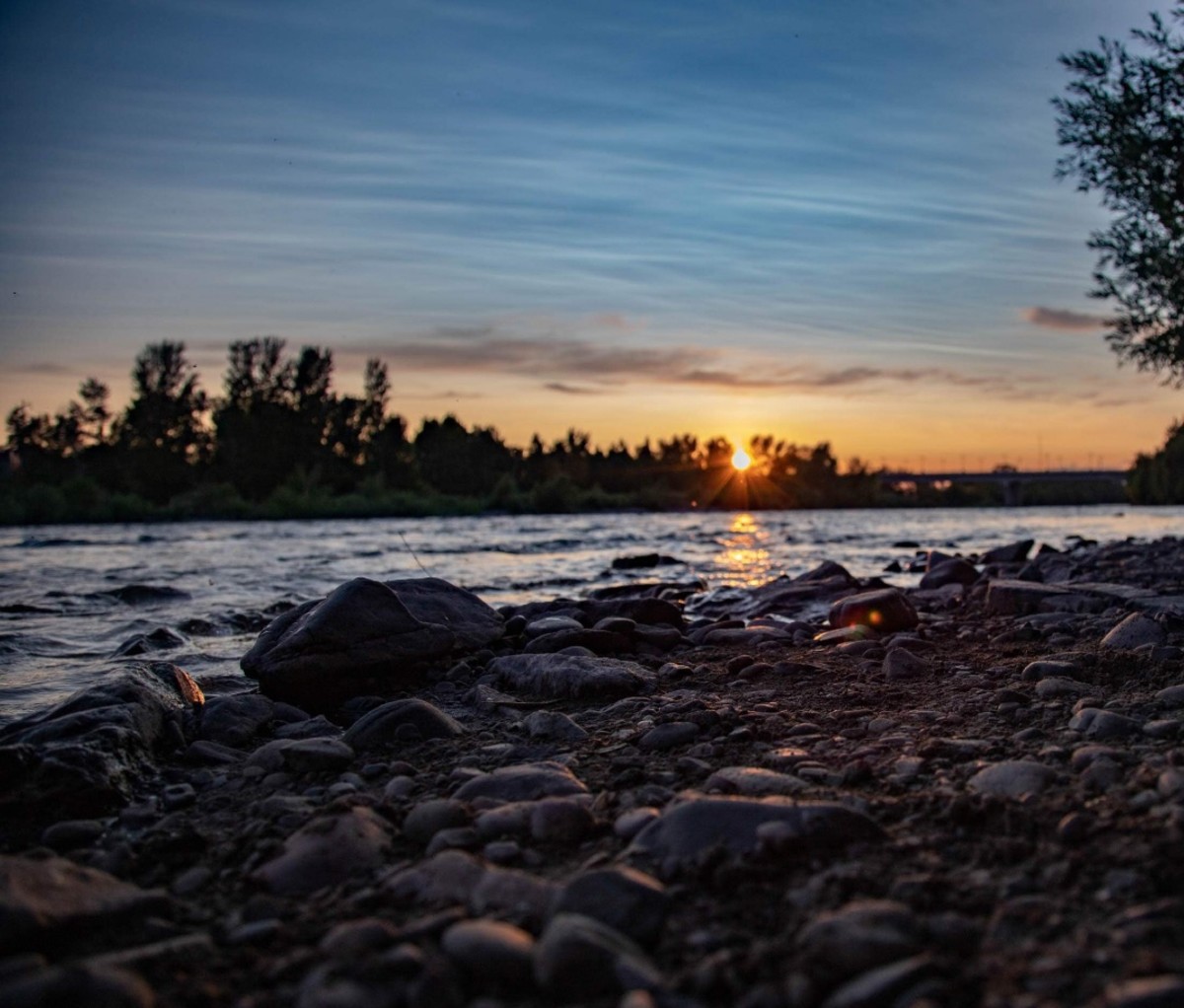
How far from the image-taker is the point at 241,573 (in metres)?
14.2

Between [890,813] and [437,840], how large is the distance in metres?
1.34

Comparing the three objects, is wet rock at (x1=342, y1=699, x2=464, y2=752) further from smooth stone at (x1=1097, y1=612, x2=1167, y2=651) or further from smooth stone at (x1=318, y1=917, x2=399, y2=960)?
smooth stone at (x1=1097, y1=612, x2=1167, y2=651)

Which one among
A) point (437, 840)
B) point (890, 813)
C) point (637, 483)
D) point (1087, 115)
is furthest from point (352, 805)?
point (637, 483)

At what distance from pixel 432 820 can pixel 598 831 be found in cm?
51

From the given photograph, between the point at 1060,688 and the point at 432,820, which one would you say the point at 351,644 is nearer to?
the point at 432,820

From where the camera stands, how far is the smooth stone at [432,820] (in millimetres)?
2885

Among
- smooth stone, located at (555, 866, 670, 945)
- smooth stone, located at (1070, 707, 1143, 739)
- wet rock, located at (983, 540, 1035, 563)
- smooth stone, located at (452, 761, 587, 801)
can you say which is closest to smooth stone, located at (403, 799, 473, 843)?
smooth stone, located at (452, 761, 587, 801)

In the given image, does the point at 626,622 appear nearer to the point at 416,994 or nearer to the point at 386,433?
the point at 416,994

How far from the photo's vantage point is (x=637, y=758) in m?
3.61

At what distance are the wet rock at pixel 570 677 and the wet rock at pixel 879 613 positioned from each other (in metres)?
2.43

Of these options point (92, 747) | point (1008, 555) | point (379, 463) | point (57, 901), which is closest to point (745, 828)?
point (57, 901)

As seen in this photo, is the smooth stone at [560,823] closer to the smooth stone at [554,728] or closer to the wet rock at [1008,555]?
the smooth stone at [554,728]

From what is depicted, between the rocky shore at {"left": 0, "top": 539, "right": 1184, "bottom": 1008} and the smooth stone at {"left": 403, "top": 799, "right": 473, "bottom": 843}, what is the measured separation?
1 cm

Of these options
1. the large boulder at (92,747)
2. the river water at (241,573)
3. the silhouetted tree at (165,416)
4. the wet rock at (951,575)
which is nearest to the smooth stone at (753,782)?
the large boulder at (92,747)
